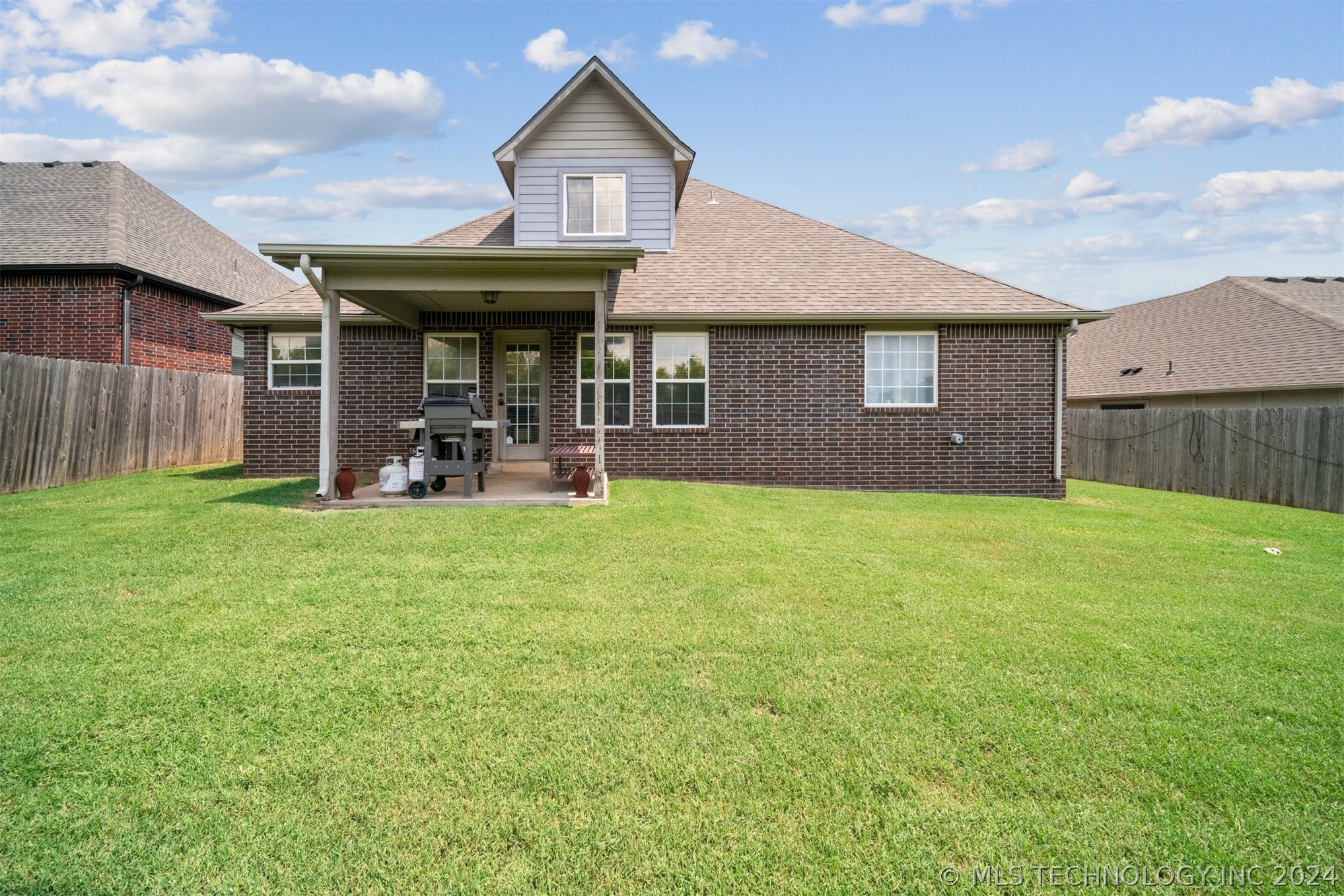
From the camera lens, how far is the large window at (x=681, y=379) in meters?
12.1

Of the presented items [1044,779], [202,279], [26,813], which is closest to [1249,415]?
[1044,779]

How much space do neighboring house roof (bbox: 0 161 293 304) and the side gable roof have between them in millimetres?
9001

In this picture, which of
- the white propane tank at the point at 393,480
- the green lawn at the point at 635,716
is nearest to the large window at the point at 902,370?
the green lawn at the point at 635,716

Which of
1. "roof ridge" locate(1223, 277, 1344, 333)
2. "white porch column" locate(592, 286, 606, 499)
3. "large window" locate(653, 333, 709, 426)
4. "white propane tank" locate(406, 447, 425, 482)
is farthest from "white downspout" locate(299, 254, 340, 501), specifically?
"roof ridge" locate(1223, 277, 1344, 333)

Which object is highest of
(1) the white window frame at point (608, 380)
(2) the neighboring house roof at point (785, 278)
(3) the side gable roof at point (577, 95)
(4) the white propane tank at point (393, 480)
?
(3) the side gable roof at point (577, 95)

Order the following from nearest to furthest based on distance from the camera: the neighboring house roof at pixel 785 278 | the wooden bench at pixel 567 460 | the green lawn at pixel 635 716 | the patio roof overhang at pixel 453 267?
the green lawn at pixel 635 716 < the patio roof overhang at pixel 453 267 < the wooden bench at pixel 567 460 < the neighboring house roof at pixel 785 278

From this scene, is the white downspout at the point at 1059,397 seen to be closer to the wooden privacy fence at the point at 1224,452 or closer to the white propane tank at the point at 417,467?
the wooden privacy fence at the point at 1224,452

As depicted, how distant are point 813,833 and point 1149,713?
7.08ft

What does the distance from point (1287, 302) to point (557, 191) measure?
1896 cm

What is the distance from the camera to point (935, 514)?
9.57m

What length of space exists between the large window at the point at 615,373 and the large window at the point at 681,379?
0.49 meters

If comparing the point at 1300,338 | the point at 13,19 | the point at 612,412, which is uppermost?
the point at 13,19

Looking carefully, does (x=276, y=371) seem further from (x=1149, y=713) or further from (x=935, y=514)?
(x=1149, y=713)

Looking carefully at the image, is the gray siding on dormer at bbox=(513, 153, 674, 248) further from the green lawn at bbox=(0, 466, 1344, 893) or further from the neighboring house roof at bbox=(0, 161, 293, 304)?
the neighboring house roof at bbox=(0, 161, 293, 304)
